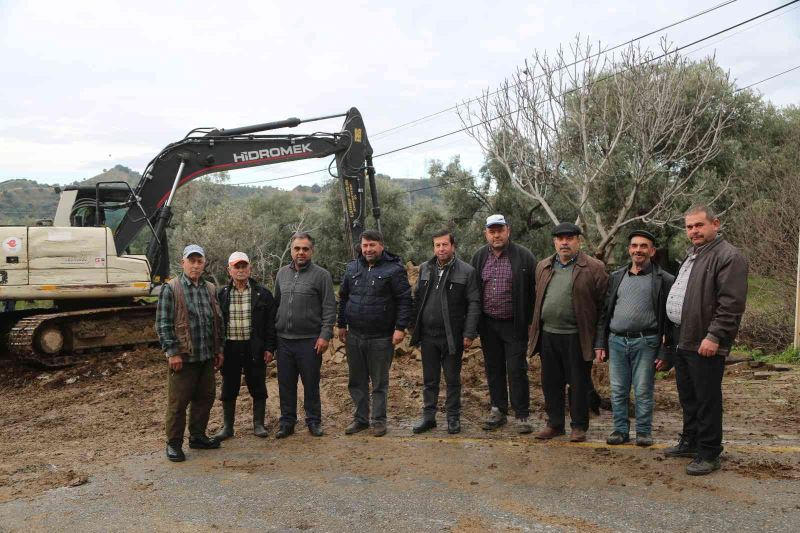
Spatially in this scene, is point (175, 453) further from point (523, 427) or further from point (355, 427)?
point (523, 427)

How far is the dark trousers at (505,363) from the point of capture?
Result: 6.01 metres

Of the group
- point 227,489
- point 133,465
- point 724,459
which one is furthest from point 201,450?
point 724,459

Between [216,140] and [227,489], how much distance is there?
7629 mm

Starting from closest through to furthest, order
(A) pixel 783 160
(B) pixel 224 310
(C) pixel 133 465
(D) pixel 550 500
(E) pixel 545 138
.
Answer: (D) pixel 550 500, (C) pixel 133 465, (B) pixel 224 310, (E) pixel 545 138, (A) pixel 783 160

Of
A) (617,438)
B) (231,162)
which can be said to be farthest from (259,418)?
(231,162)

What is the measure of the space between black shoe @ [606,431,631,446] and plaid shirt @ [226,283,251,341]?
10.4 feet

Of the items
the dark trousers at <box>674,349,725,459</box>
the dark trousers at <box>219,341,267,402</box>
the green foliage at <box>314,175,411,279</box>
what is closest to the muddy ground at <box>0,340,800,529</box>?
the dark trousers at <box>674,349,725,459</box>

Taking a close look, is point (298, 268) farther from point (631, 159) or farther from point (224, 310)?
point (631, 159)

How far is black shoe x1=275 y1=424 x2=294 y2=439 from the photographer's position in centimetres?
612

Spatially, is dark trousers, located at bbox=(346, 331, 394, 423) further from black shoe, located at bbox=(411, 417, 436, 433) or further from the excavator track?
the excavator track

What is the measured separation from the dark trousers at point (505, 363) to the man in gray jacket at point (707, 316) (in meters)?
1.45

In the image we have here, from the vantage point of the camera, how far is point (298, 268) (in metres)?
6.19

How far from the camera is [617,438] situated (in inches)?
216

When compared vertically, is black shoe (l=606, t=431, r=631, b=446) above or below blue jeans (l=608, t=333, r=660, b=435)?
below
